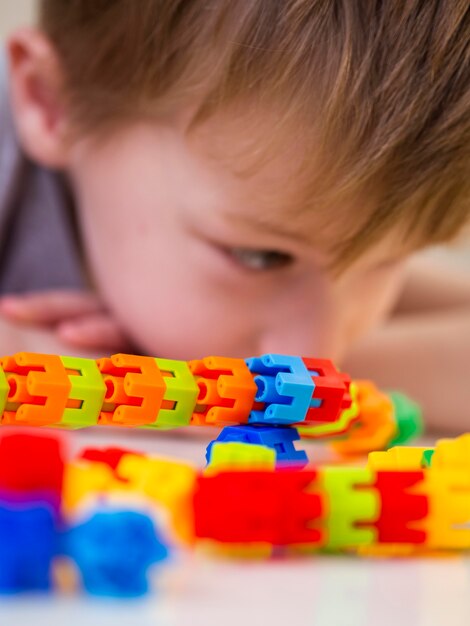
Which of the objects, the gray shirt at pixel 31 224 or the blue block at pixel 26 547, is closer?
the blue block at pixel 26 547

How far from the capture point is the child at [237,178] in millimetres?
582

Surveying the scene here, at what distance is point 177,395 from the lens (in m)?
0.45

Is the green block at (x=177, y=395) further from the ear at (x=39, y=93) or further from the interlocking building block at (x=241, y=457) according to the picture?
the ear at (x=39, y=93)

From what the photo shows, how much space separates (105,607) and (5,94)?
87 centimetres

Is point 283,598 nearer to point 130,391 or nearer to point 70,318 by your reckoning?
point 130,391

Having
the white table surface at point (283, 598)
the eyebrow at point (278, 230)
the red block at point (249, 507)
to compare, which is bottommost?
the white table surface at point (283, 598)

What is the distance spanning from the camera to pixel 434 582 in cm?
38

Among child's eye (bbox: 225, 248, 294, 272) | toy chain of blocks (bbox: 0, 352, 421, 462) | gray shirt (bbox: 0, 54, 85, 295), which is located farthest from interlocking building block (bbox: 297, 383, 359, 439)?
gray shirt (bbox: 0, 54, 85, 295)

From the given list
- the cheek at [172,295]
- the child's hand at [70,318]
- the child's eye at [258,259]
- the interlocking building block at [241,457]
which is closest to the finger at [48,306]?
the child's hand at [70,318]

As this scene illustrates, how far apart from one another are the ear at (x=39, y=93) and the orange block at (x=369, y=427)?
1.55ft

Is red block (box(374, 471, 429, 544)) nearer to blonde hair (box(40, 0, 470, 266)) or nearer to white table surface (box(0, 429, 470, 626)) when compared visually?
white table surface (box(0, 429, 470, 626))

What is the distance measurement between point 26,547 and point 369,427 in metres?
0.32

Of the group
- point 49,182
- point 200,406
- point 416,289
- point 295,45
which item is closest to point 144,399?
point 200,406

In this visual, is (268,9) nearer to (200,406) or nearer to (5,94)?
(200,406)
